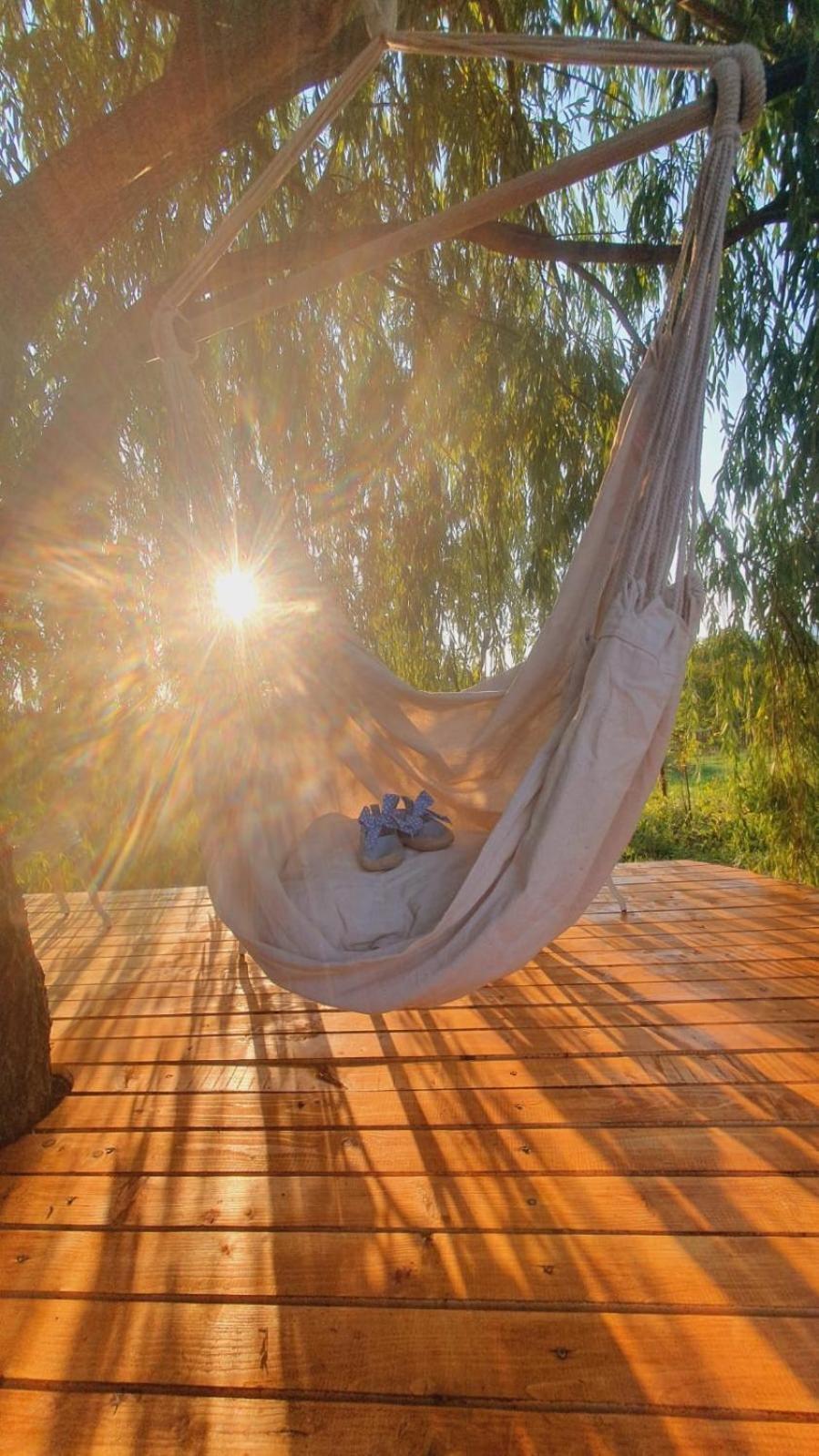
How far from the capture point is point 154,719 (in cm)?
219

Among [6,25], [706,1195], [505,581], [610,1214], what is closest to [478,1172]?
[610,1214]

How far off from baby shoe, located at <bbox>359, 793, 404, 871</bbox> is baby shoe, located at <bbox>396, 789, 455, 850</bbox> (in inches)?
0.6

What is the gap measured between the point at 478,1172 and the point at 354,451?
1.76 metres

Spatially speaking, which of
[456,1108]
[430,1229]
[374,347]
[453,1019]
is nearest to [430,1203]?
[430,1229]

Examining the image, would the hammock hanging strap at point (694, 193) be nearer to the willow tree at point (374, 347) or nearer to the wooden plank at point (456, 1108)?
the willow tree at point (374, 347)

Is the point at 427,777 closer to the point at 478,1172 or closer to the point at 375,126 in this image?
the point at 478,1172

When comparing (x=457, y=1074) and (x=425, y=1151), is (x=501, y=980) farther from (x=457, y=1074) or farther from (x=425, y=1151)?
(x=425, y=1151)

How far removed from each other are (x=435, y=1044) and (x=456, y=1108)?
0.23 metres

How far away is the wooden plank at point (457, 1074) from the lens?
1302mm

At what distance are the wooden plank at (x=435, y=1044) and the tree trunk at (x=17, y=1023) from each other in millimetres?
218

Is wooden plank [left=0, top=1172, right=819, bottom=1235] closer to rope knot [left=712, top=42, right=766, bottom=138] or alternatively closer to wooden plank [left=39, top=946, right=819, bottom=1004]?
wooden plank [left=39, top=946, right=819, bottom=1004]

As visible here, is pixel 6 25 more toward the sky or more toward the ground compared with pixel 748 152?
more toward the sky

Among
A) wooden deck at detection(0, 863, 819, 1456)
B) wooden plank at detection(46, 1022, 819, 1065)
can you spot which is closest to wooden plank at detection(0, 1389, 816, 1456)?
wooden deck at detection(0, 863, 819, 1456)

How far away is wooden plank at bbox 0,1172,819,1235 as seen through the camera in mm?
972
